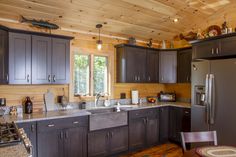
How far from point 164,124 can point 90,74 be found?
6.71ft

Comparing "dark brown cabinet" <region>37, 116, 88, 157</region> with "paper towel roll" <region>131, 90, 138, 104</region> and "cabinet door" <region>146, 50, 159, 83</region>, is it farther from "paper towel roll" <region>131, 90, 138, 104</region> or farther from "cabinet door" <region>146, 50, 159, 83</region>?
"cabinet door" <region>146, 50, 159, 83</region>

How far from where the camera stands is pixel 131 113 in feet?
12.9

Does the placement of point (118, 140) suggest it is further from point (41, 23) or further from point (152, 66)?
point (41, 23)

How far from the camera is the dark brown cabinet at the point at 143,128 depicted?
396 centimetres

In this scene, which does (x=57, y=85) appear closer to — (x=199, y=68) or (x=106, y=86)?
(x=106, y=86)

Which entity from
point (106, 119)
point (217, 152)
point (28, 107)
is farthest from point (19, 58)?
point (217, 152)

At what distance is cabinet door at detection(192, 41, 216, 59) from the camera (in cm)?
358

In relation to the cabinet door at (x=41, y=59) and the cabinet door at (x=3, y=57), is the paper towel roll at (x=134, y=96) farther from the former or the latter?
the cabinet door at (x=3, y=57)

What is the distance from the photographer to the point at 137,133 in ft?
13.3

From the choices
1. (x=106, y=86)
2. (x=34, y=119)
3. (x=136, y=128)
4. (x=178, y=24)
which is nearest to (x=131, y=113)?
(x=136, y=128)

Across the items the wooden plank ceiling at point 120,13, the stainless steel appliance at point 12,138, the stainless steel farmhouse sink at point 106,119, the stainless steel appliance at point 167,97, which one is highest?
the wooden plank ceiling at point 120,13

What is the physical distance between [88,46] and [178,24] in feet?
6.81

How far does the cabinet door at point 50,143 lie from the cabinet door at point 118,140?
950mm

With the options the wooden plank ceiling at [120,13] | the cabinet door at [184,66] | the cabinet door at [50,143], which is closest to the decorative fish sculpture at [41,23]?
the wooden plank ceiling at [120,13]
